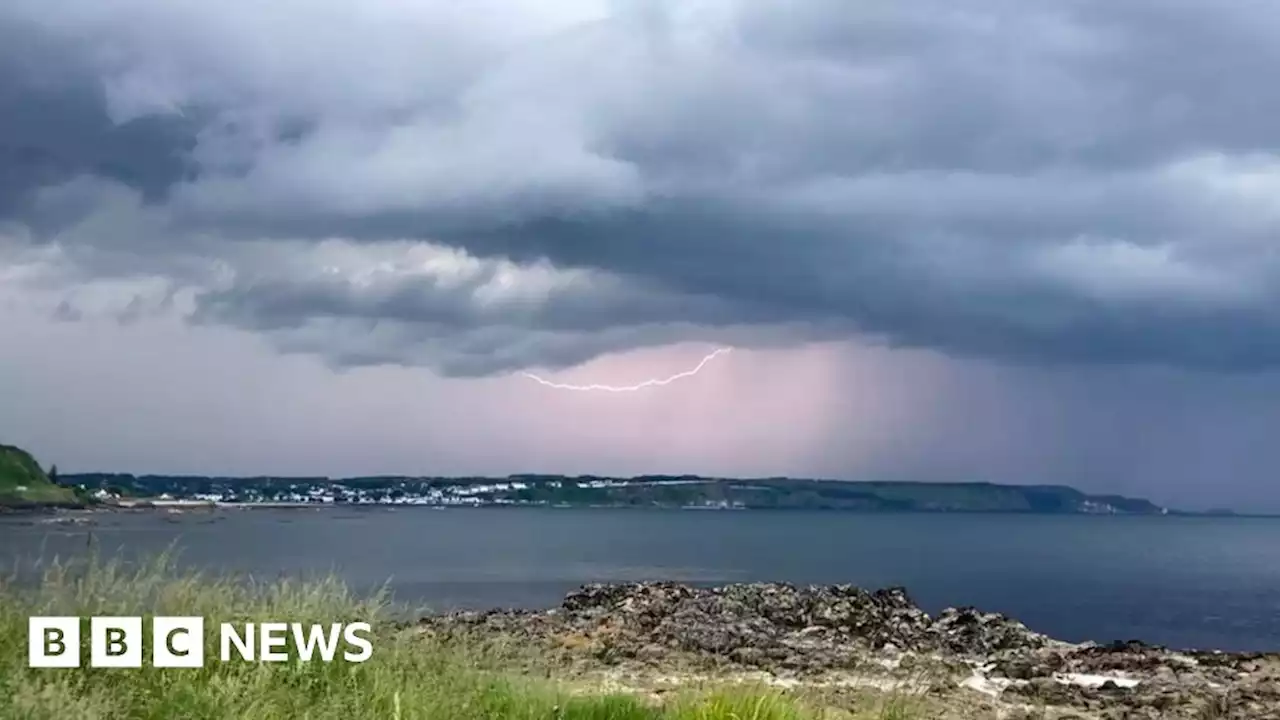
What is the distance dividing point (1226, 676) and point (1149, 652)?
3.16 meters

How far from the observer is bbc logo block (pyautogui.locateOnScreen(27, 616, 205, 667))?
9.88 m

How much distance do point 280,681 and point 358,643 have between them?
94 cm

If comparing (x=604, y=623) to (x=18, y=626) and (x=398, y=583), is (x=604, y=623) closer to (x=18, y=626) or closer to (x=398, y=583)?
(x=18, y=626)

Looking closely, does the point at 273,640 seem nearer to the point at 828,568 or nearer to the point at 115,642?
the point at 115,642

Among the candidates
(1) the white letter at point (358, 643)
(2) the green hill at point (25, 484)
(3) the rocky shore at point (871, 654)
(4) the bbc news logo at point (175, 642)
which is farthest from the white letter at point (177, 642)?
(2) the green hill at point (25, 484)

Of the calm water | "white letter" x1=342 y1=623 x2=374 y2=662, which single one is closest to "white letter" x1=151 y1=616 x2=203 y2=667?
"white letter" x1=342 y1=623 x2=374 y2=662

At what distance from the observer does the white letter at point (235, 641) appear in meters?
10.4

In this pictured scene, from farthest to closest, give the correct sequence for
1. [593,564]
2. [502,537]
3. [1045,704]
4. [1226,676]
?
[502,537], [593,564], [1226,676], [1045,704]

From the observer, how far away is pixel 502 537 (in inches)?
6112

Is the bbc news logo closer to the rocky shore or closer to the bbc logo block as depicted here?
the bbc logo block

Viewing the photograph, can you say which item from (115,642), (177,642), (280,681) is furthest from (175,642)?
(280,681)

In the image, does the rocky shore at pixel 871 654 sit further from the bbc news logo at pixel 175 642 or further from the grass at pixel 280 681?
the bbc news logo at pixel 175 642

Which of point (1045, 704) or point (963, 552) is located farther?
point (963, 552)

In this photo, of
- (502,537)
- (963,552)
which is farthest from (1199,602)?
(502,537)
